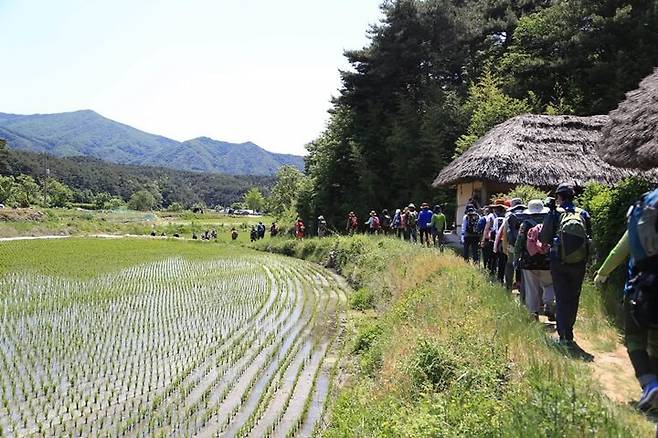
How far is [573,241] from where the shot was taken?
4.71 m

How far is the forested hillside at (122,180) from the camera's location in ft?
292

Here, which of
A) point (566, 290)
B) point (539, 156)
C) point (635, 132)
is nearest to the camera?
point (566, 290)

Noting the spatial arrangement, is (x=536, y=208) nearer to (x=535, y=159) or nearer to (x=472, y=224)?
(x=472, y=224)

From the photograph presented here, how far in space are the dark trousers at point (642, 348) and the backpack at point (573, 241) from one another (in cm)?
170

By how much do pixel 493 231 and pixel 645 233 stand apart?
5.86 meters

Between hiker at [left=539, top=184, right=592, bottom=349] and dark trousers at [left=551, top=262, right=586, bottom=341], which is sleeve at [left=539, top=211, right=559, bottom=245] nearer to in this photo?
hiker at [left=539, top=184, right=592, bottom=349]

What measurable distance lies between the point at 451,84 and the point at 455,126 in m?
5.09

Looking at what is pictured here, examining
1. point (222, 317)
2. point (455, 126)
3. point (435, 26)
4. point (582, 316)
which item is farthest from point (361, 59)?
point (582, 316)

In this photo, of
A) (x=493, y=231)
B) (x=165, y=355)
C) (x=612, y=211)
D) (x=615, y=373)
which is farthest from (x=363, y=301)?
(x=615, y=373)

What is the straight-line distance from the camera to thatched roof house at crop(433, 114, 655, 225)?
43.9ft

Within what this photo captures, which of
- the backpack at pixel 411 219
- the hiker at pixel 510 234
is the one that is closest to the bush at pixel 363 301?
the hiker at pixel 510 234

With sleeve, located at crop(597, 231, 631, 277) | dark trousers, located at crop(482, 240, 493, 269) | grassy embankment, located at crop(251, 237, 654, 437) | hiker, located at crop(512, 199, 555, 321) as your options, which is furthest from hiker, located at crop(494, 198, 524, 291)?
sleeve, located at crop(597, 231, 631, 277)

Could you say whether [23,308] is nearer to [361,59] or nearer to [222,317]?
[222,317]

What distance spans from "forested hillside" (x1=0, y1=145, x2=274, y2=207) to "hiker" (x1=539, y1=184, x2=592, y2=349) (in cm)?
6437
